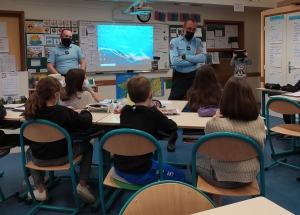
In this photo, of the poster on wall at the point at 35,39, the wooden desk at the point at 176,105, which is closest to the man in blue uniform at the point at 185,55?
the wooden desk at the point at 176,105

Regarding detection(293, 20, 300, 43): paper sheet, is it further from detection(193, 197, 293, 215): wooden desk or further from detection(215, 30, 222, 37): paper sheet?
detection(193, 197, 293, 215): wooden desk

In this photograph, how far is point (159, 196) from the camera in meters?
1.19

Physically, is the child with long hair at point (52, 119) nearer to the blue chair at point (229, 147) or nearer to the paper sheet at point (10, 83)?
the blue chair at point (229, 147)

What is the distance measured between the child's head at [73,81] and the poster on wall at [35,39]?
2854 mm

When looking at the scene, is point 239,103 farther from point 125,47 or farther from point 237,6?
point 237,6

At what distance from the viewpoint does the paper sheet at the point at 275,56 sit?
6.02 meters

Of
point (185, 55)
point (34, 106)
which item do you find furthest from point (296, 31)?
point (34, 106)

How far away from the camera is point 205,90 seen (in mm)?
3006

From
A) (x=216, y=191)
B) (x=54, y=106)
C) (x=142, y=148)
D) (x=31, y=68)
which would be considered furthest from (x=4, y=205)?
(x=31, y=68)

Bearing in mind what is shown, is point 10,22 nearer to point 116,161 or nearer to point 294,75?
point 116,161

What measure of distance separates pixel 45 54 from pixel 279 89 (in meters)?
3.73

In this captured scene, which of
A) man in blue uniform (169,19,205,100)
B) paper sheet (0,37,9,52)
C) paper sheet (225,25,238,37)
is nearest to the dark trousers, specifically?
man in blue uniform (169,19,205,100)

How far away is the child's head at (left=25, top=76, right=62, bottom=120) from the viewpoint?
2.33 metres

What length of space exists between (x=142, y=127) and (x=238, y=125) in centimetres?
61
